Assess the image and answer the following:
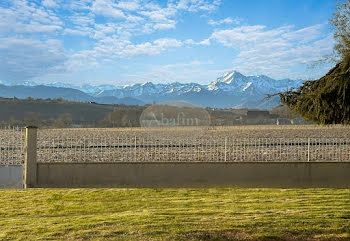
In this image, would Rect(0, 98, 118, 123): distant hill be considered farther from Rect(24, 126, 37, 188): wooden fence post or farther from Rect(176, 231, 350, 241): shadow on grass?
Rect(176, 231, 350, 241): shadow on grass

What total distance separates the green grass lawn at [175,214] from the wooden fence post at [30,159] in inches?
18.6

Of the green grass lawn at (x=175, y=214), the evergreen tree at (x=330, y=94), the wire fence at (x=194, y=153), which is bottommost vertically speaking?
the green grass lawn at (x=175, y=214)

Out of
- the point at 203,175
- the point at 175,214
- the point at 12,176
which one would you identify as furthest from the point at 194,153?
the point at 12,176

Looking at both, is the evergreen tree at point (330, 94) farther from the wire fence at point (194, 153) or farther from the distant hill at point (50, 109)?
the distant hill at point (50, 109)

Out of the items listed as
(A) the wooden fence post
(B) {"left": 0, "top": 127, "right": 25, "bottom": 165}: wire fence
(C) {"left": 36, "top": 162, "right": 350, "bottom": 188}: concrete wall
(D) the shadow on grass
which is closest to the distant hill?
(B) {"left": 0, "top": 127, "right": 25, "bottom": 165}: wire fence

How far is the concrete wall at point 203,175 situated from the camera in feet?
36.2

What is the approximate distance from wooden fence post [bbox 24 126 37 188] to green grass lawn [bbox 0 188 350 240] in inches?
18.6

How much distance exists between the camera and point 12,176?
11102 millimetres

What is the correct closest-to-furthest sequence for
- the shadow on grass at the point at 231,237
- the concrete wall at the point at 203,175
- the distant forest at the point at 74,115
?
the shadow on grass at the point at 231,237 → the concrete wall at the point at 203,175 → the distant forest at the point at 74,115

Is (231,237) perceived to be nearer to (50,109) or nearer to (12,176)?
(12,176)

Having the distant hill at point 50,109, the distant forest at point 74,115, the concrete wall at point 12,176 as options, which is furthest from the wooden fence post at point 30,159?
the distant hill at point 50,109

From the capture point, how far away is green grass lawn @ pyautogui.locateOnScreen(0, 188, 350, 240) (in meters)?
6.44

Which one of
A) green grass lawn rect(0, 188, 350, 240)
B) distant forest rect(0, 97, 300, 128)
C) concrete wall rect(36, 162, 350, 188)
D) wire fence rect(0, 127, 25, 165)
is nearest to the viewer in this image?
green grass lawn rect(0, 188, 350, 240)

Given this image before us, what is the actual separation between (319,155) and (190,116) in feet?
15.5
